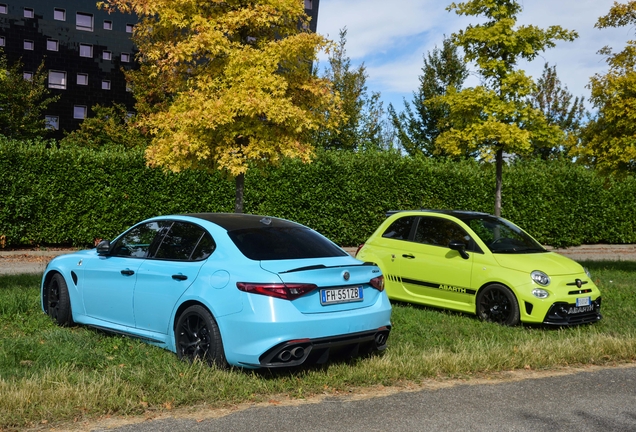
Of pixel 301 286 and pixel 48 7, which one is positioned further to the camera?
pixel 48 7

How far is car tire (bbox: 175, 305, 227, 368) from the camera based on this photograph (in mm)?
5945

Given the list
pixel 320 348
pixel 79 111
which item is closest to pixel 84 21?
pixel 79 111

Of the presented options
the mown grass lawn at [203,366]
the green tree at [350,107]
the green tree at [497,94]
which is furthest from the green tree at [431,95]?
the mown grass lawn at [203,366]

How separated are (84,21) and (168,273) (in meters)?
43.5

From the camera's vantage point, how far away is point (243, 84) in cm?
1160

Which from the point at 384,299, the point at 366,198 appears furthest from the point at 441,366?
the point at 366,198

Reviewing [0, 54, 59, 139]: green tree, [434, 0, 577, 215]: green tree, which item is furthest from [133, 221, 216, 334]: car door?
[0, 54, 59, 139]: green tree

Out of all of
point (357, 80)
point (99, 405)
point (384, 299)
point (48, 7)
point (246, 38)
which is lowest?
point (99, 405)

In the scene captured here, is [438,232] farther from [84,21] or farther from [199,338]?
[84,21]

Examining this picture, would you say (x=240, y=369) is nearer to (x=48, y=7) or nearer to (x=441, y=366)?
(x=441, y=366)

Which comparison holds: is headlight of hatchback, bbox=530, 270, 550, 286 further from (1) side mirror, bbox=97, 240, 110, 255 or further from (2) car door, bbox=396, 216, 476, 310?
(1) side mirror, bbox=97, 240, 110, 255

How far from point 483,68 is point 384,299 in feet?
34.6

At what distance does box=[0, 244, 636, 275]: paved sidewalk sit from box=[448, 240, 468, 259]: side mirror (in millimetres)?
8667

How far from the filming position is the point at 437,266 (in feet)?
32.7
